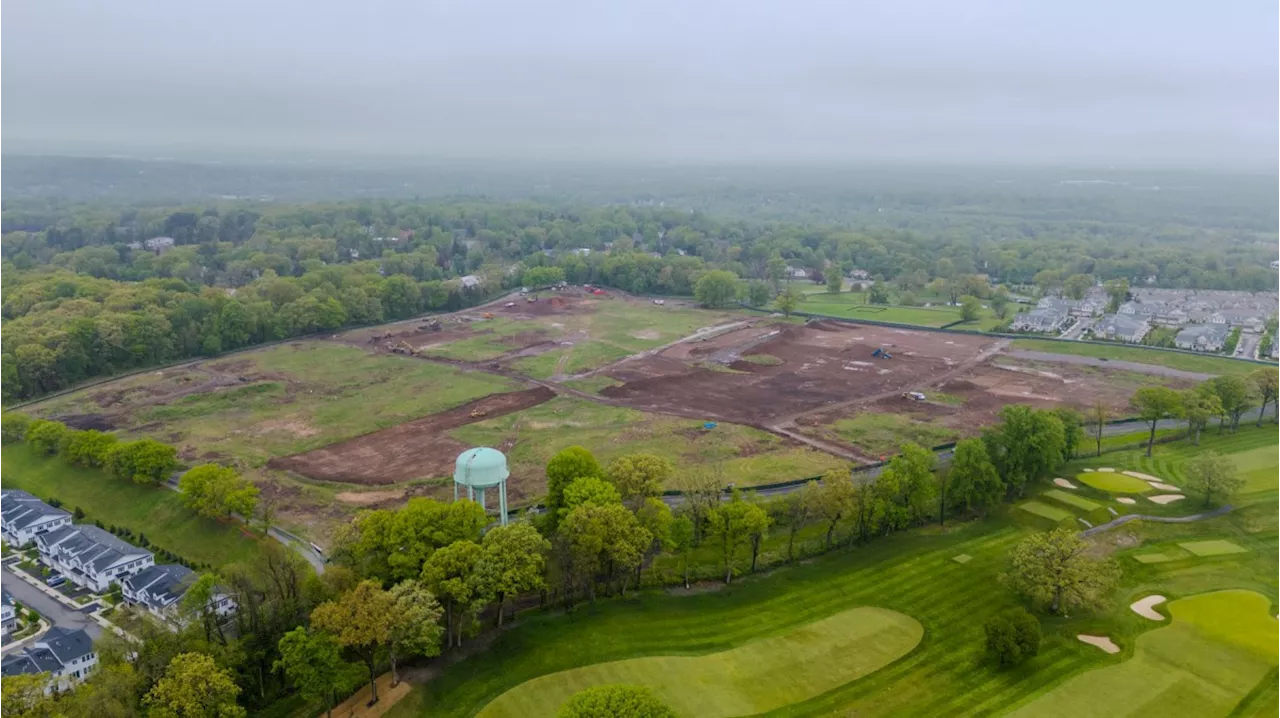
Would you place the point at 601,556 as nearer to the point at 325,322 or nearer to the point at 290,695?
the point at 290,695

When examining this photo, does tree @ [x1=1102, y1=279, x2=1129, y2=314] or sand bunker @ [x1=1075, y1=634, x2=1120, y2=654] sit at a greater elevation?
tree @ [x1=1102, y1=279, x2=1129, y2=314]

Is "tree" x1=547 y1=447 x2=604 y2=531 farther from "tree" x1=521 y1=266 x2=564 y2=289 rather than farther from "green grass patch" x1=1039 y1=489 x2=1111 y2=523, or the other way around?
"tree" x1=521 y1=266 x2=564 y2=289

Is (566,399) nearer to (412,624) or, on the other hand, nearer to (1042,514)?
(1042,514)

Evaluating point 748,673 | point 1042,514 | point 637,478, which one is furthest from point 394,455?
point 1042,514

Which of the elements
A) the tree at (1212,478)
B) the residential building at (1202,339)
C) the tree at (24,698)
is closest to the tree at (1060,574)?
the tree at (1212,478)

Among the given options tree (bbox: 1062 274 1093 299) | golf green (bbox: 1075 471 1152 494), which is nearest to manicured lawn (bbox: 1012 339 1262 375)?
tree (bbox: 1062 274 1093 299)

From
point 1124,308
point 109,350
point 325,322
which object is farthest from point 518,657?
point 1124,308
